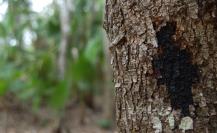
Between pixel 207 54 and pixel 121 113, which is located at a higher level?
pixel 207 54

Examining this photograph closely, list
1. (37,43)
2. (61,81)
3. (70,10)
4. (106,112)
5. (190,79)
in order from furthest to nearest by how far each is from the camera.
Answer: (37,43) → (106,112) → (70,10) → (61,81) → (190,79)

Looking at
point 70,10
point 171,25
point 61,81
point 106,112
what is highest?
point 70,10

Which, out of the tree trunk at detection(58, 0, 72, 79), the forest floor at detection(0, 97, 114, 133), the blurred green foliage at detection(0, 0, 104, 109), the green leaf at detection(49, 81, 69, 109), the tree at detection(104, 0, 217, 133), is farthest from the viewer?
the forest floor at detection(0, 97, 114, 133)

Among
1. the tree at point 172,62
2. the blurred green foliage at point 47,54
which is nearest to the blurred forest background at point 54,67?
the blurred green foliage at point 47,54

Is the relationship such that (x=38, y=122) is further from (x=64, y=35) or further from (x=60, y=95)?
(x=64, y=35)

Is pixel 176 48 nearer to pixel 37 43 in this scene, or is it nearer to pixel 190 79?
pixel 190 79

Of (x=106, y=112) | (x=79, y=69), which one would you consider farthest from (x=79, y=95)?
(x=79, y=69)

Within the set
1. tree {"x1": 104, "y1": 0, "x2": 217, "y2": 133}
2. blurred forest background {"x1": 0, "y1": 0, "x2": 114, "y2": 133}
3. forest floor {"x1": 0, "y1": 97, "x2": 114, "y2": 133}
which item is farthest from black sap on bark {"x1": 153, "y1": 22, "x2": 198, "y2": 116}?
forest floor {"x1": 0, "y1": 97, "x2": 114, "y2": 133}

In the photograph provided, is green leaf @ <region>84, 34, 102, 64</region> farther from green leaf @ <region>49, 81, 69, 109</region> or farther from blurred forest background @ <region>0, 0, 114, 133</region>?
green leaf @ <region>49, 81, 69, 109</region>
